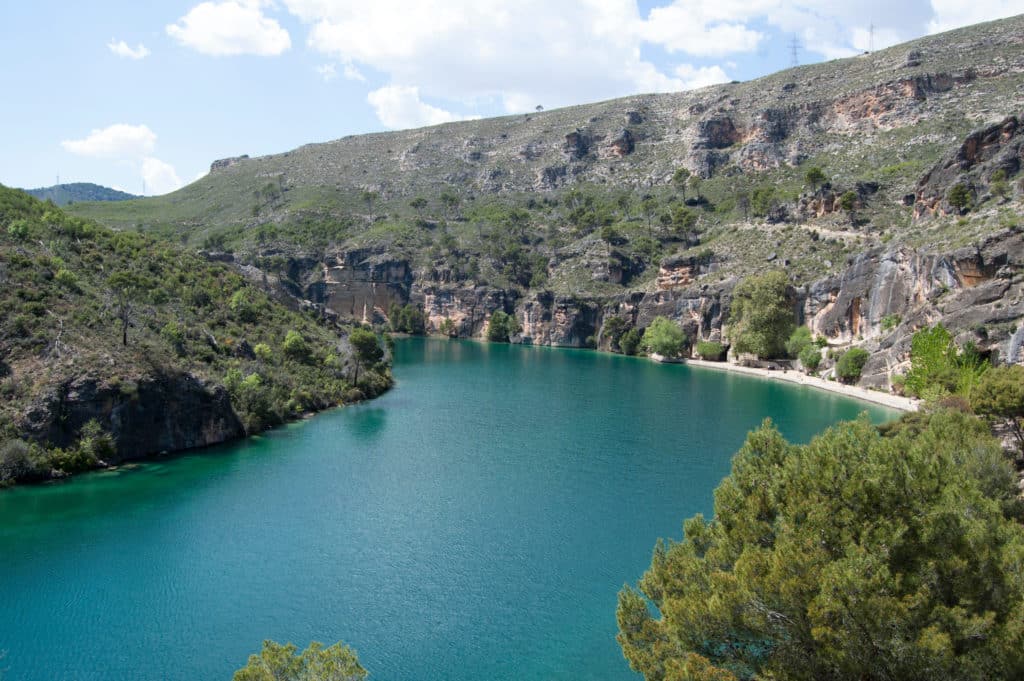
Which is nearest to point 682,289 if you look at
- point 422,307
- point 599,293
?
point 599,293

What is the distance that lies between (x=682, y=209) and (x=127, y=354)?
102 metres

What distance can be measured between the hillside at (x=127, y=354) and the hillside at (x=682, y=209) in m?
17.1

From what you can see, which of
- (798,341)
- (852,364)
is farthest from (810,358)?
(852,364)

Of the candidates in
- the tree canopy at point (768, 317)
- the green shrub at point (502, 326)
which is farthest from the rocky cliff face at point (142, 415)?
the green shrub at point (502, 326)

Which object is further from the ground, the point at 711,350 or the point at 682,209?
the point at 682,209

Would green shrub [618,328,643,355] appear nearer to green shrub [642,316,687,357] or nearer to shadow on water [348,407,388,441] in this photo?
green shrub [642,316,687,357]

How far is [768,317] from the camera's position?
8712cm

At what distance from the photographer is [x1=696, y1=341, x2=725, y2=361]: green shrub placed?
97125 mm

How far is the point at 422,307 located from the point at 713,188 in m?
64.5

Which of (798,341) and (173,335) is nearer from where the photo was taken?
(173,335)

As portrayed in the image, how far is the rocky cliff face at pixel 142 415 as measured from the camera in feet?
122

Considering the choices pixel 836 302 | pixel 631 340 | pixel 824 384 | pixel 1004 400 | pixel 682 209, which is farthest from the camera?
pixel 682 209

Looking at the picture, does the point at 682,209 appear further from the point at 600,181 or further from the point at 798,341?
the point at 798,341

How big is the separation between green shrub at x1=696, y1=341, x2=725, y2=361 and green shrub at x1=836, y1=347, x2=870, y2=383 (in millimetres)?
24688
